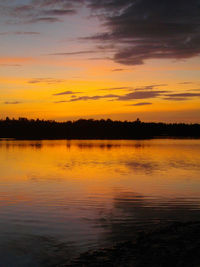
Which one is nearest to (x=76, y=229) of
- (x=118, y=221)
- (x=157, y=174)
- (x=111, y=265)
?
(x=118, y=221)

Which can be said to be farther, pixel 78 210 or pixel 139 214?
pixel 78 210

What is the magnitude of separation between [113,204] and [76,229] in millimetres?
5460

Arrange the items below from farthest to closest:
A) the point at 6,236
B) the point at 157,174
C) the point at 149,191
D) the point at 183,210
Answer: the point at 157,174 < the point at 149,191 < the point at 183,210 < the point at 6,236

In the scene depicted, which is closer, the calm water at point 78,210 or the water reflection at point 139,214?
the calm water at point 78,210

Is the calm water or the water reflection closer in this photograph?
the calm water

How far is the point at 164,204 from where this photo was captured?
69.3 ft

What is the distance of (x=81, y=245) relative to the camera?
1379 centimetres

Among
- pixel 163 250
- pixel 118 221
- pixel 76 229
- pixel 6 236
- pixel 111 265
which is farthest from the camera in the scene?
pixel 118 221

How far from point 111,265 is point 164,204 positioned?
35.2ft

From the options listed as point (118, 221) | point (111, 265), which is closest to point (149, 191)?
point (118, 221)

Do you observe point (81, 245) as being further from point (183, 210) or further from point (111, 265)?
point (183, 210)

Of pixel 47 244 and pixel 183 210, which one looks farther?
pixel 183 210

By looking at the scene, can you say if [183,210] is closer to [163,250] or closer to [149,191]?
[149,191]

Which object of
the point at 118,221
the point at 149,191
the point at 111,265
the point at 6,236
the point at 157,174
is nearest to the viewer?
the point at 111,265
